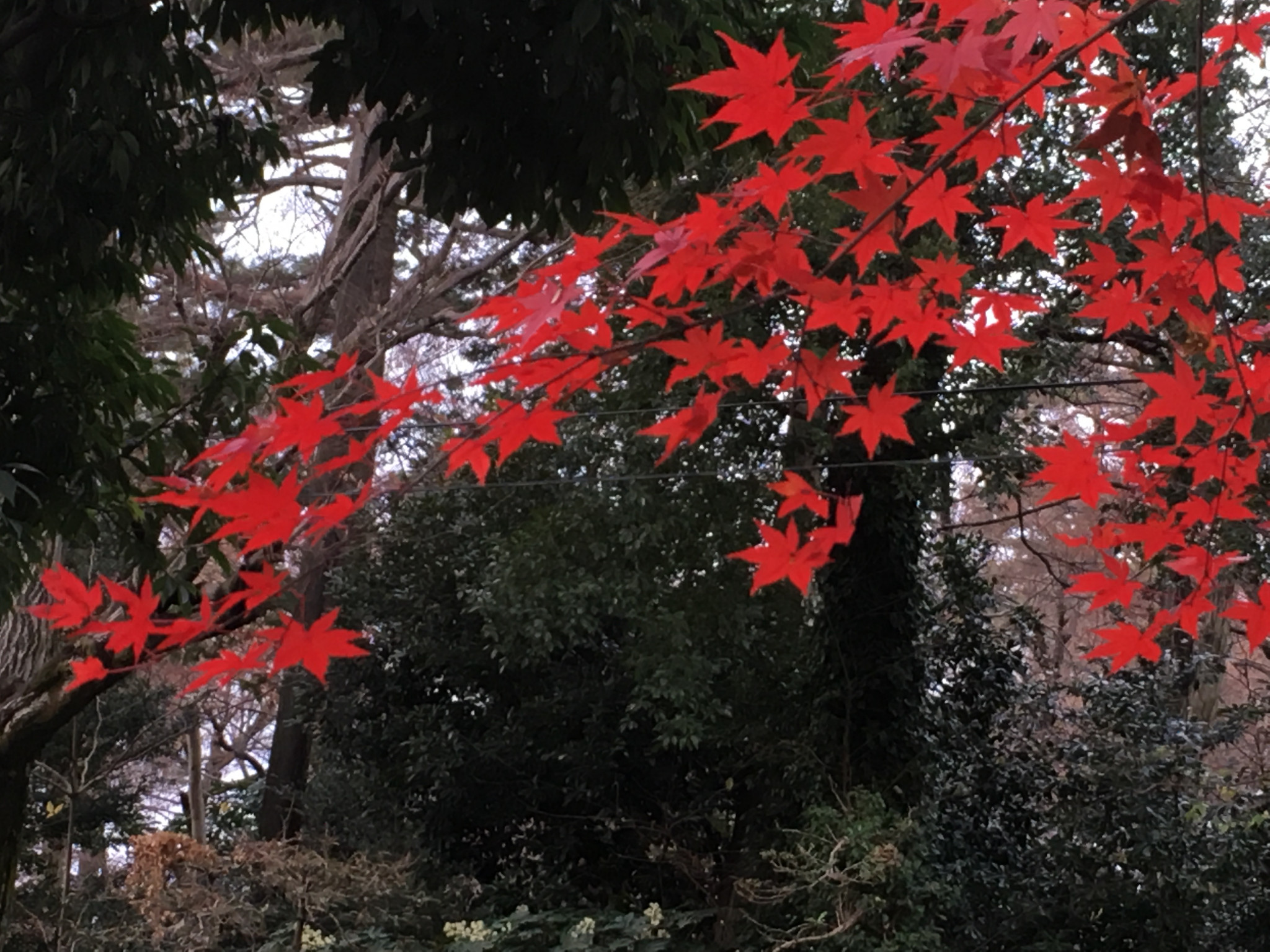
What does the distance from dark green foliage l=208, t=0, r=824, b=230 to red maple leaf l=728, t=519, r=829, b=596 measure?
2.51ft

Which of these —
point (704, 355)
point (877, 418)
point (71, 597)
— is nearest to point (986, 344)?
point (877, 418)

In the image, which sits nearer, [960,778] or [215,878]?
[960,778]

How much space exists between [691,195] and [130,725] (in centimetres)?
547

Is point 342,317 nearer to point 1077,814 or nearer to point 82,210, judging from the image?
point 1077,814

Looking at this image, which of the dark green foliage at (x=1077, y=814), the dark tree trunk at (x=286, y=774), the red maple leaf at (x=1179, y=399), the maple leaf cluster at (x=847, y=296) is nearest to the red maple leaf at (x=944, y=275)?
the maple leaf cluster at (x=847, y=296)

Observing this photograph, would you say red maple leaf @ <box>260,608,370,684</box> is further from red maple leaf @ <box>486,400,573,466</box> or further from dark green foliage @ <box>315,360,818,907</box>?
dark green foliage @ <box>315,360,818,907</box>

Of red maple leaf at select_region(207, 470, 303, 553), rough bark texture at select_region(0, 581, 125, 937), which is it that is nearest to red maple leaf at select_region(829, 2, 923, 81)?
red maple leaf at select_region(207, 470, 303, 553)

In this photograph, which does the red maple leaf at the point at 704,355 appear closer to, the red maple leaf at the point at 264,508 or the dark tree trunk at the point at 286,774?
the red maple leaf at the point at 264,508

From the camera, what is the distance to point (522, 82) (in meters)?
2.24

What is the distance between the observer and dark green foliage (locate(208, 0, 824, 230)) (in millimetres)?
2115

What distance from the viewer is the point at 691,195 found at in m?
5.51

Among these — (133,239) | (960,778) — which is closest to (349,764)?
(960,778)

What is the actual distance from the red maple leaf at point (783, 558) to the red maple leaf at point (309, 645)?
612 mm

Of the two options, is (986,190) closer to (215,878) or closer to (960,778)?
(960,778)
